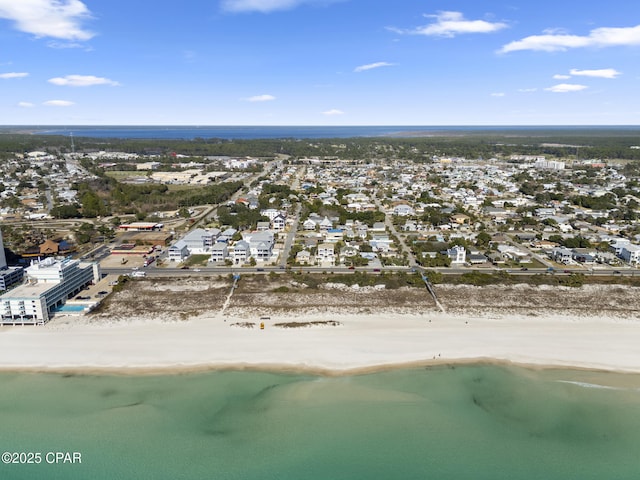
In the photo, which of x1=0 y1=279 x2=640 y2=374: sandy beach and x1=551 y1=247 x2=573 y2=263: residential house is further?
x1=551 y1=247 x2=573 y2=263: residential house

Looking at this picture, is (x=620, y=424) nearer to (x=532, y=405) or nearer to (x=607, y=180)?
(x=532, y=405)

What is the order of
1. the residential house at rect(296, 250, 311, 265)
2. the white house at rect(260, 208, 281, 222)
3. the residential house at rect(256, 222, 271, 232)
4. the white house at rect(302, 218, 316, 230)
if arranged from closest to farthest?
the residential house at rect(296, 250, 311, 265), the residential house at rect(256, 222, 271, 232), the white house at rect(302, 218, 316, 230), the white house at rect(260, 208, 281, 222)

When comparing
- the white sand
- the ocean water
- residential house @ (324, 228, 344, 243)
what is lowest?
the ocean water

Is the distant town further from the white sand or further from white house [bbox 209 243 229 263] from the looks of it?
the white sand

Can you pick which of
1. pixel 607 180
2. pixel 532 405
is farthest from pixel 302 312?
pixel 607 180

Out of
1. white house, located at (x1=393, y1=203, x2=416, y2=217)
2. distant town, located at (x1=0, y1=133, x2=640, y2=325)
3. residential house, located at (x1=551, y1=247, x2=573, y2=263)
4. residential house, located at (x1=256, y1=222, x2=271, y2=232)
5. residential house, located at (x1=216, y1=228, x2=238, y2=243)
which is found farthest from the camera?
white house, located at (x1=393, y1=203, x2=416, y2=217)

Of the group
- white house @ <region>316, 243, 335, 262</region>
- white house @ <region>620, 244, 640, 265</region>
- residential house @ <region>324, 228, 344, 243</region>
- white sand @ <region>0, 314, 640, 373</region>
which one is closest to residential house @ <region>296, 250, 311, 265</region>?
white house @ <region>316, 243, 335, 262</region>
